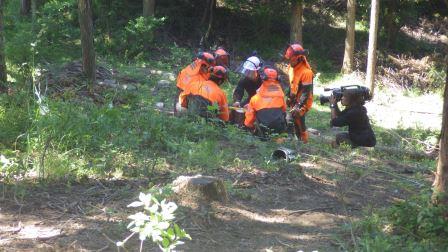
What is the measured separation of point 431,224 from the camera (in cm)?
407

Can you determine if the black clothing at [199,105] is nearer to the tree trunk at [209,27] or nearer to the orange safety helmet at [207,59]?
the orange safety helmet at [207,59]

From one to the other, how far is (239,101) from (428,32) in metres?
14.7

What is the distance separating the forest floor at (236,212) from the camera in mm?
4062

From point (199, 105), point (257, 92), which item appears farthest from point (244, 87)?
point (199, 105)

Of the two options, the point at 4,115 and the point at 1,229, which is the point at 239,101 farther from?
the point at 1,229

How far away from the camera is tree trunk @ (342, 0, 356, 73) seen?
18.6 metres

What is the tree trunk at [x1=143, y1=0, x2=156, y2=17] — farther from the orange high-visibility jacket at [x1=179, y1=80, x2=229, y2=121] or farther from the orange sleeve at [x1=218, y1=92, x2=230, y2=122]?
the orange sleeve at [x1=218, y1=92, x2=230, y2=122]

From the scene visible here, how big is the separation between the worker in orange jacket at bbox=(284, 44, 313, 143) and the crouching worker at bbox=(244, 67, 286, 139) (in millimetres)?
679

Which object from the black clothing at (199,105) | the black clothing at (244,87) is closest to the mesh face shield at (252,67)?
the black clothing at (244,87)

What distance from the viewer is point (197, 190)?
15.2ft

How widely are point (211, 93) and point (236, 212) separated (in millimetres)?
3988

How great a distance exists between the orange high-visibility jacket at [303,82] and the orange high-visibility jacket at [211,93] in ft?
4.39

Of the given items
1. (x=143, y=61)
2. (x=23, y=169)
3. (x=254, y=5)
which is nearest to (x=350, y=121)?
(x=23, y=169)

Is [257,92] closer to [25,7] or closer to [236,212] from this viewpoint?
[236,212]
